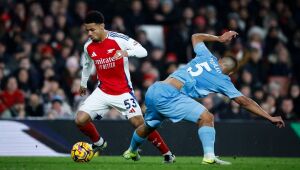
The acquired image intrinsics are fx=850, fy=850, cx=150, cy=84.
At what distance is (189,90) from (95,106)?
183cm

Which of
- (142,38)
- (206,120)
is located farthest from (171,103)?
(142,38)

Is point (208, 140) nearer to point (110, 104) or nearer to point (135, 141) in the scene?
point (135, 141)

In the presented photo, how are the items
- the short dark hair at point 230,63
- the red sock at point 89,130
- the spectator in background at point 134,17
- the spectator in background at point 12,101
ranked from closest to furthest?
the short dark hair at point 230,63, the red sock at point 89,130, the spectator in background at point 12,101, the spectator in background at point 134,17

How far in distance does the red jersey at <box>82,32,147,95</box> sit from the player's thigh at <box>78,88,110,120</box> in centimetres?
15

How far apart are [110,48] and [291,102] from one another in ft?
23.2

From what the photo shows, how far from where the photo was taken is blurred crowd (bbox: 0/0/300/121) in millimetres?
18578

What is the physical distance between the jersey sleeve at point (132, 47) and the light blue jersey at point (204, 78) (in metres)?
0.88

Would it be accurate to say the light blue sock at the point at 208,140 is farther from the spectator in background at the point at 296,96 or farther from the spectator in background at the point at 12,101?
the spectator in background at the point at 296,96

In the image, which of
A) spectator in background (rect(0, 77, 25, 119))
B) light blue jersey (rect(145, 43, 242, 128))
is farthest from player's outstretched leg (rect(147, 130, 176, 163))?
Result: spectator in background (rect(0, 77, 25, 119))

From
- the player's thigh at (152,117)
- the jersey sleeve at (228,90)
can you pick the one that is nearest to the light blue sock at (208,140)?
the jersey sleeve at (228,90)

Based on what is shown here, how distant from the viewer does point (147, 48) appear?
2069 cm

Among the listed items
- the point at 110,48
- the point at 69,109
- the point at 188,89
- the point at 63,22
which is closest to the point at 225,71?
the point at 188,89

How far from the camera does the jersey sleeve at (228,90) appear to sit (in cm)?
1242

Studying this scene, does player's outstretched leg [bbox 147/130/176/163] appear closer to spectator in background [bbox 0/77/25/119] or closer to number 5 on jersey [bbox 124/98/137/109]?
number 5 on jersey [bbox 124/98/137/109]
